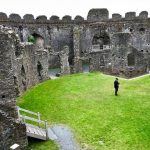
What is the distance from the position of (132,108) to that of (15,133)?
1042 cm

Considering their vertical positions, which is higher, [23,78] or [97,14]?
[97,14]

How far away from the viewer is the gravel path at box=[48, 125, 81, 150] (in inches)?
937

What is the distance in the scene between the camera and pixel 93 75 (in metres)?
42.2

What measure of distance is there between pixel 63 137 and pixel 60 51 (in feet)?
81.5

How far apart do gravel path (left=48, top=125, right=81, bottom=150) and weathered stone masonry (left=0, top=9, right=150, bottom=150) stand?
2659 mm

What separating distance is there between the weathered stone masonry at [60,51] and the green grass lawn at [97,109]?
2472 millimetres

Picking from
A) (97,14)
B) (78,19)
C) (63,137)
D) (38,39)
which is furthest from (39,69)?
(97,14)

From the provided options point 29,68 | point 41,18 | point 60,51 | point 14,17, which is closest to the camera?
point 29,68

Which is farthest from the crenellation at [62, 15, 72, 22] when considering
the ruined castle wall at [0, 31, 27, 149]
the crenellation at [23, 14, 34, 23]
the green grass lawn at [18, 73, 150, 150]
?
the ruined castle wall at [0, 31, 27, 149]

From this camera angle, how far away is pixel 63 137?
25203 millimetres

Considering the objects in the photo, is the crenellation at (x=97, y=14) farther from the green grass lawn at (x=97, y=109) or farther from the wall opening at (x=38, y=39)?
the green grass lawn at (x=97, y=109)

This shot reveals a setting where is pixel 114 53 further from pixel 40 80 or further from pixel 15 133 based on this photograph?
pixel 15 133

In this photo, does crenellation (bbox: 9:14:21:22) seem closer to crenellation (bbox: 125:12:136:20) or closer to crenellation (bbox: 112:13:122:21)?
crenellation (bbox: 112:13:122:21)

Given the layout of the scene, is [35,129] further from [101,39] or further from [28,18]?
[101,39]
